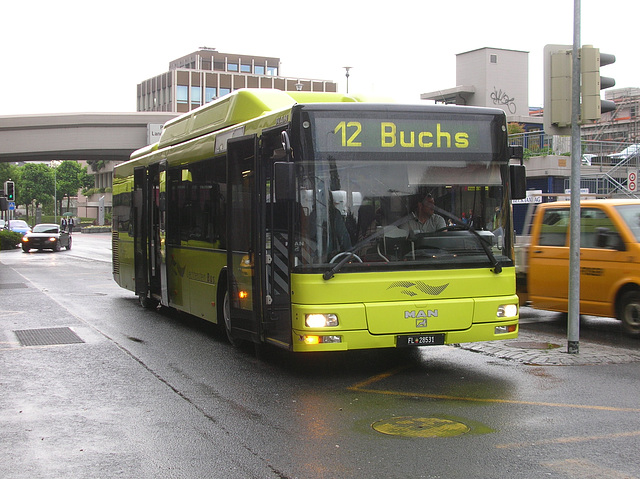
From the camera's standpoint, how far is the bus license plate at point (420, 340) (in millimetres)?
8227

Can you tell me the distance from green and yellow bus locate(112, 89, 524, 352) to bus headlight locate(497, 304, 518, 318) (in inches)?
0.6

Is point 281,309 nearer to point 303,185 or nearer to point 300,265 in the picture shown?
point 300,265

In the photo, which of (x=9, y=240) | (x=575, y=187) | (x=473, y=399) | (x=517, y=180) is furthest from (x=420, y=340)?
(x=9, y=240)

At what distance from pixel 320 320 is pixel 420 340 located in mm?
1046

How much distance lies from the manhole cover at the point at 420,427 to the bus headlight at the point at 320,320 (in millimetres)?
1538

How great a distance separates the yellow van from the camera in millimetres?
11102

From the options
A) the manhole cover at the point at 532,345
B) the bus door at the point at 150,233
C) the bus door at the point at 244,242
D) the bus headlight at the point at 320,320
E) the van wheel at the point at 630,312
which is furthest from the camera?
the bus door at the point at 150,233

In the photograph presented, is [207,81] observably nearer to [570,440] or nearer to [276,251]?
[276,251]

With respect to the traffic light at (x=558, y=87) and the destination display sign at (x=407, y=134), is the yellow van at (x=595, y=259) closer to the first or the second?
the traffic light at (x=558, y=87)

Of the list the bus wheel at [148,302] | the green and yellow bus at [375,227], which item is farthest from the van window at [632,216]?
the bus wheel at [148,302]

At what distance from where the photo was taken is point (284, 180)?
7.90 m

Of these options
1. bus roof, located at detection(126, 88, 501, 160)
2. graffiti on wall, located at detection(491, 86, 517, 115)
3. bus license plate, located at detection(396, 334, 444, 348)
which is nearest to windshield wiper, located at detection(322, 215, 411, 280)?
bus license plate, located at detection(396, 334, 444, 348)

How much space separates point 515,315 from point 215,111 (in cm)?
512

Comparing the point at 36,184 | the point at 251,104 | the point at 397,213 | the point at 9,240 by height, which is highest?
the point at 36,184
